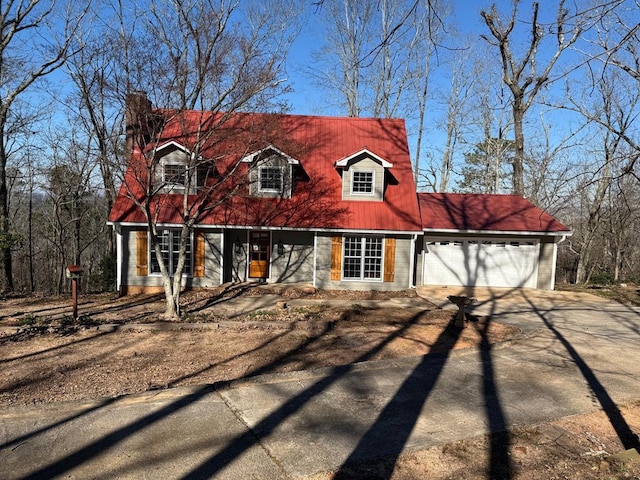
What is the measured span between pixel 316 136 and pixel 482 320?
10575mm

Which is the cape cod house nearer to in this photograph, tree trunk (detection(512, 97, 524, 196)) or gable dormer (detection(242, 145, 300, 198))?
gable dormer (detection(242, 145, 300, 198))

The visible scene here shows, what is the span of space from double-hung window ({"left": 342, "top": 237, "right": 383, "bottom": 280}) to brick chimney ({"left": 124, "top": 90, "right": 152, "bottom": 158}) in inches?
303

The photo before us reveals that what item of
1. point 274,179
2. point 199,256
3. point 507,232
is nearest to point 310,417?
point 199,256

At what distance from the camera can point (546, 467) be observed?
426cm

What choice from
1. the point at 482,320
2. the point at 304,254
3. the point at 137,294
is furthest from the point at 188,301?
the point at 482,320

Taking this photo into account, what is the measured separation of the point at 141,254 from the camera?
15.3 meters

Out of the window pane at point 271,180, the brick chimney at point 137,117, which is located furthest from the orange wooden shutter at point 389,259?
the brick chimney at point 137,117

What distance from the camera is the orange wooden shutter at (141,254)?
15.2 meters

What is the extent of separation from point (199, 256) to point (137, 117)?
19.9 feet

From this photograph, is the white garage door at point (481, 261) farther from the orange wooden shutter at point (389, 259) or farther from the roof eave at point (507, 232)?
the orange wooden shutter at point (389, 259)

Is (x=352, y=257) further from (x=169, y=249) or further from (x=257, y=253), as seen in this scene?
(x=169, y=249)

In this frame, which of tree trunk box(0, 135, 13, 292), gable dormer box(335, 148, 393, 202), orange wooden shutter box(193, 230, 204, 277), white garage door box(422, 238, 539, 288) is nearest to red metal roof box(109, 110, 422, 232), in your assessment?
gable dormer box(335, 148, 393, 202)

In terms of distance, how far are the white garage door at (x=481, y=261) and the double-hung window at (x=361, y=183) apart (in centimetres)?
301

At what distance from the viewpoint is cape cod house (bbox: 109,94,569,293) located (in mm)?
15281
